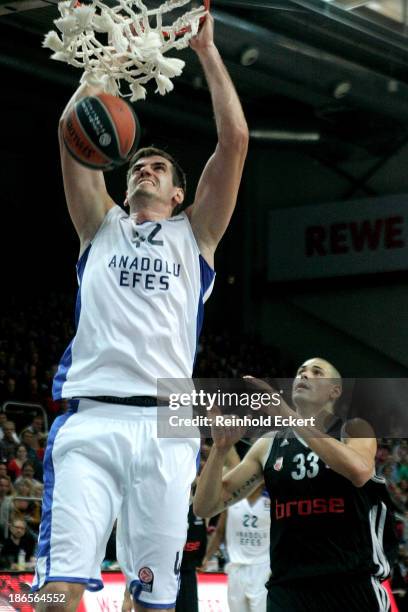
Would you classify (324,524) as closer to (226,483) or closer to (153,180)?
(226,483)

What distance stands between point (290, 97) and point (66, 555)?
57.6 feet

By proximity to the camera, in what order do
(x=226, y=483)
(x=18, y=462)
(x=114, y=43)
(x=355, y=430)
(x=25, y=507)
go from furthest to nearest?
(x=18, y=462) → (x=25, y=507) → (x=226, y=483) → (x=355, y=430) → (x=114, y=43)

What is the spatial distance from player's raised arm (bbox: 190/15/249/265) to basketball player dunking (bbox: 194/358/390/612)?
1110 mm

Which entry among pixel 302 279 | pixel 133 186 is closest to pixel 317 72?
pixel 302 279

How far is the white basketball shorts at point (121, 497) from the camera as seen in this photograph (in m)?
4.16

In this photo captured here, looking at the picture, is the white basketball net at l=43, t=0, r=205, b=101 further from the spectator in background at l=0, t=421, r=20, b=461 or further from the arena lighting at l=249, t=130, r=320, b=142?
the arena lighting at l=249, t=130, r=320, b=142

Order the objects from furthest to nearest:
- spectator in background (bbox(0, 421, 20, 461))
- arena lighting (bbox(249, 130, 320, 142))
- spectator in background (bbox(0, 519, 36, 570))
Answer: arena lighting (bbox(249, 130, 320, 142))
spectator in background (bbox(0, 421, 20, 461))
spectator in background (bbox(0, 519, 36, 570))

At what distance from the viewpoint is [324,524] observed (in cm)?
532

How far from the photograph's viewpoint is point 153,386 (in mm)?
4422

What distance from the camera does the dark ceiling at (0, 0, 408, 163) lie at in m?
15.6

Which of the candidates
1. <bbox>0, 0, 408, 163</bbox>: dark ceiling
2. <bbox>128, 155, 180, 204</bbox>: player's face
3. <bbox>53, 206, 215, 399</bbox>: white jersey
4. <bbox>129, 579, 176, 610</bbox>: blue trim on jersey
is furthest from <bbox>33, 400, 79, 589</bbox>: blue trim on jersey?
<bbox>0, 0, 408, 163</bbox>: dark ceiling

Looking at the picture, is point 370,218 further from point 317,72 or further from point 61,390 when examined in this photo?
point 61,390

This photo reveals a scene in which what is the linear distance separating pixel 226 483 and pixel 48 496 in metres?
1.59

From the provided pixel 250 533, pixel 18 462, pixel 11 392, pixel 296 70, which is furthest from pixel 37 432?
pixel 296 70
